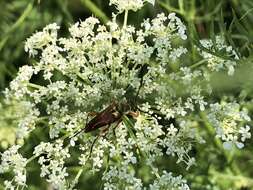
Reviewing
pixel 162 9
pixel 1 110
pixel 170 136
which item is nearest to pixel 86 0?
pixel 162 9

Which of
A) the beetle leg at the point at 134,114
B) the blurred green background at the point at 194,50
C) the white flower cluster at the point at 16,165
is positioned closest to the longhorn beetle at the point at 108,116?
the beetle leg at the point at 134,114

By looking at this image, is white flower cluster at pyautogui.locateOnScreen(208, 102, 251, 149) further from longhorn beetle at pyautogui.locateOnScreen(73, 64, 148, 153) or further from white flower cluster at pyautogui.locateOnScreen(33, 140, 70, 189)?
white flower cluster at pyautogui.locateOnScreen(33, 140, 70, 189)

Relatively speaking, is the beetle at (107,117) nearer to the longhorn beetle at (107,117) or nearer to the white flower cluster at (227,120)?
the longhorn beetle at (107,117)

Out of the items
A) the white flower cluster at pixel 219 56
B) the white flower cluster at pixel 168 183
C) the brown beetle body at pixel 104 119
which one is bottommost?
the white flower cluster at pixel 168 183

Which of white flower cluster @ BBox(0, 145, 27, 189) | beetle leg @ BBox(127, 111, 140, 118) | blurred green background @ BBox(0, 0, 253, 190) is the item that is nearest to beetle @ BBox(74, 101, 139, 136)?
beetle leg @ BBox(127, 111, 140, 118)

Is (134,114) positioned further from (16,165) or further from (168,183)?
(16,165)

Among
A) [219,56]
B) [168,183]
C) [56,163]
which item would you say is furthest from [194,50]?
[56,163]
